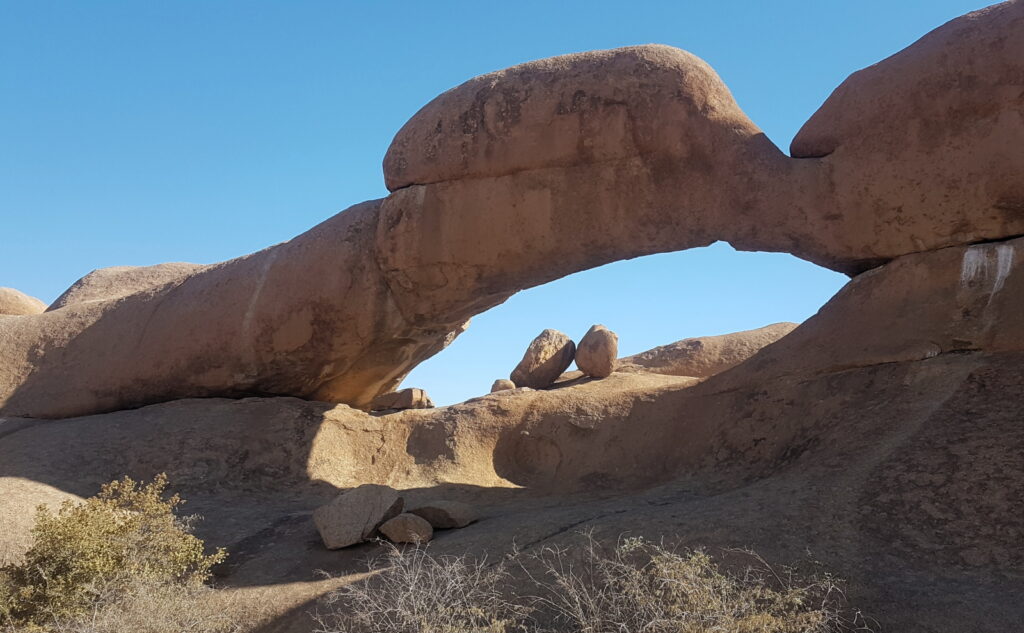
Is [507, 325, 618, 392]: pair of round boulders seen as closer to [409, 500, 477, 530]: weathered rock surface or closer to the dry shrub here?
[409, 500, 477, 530]: weathered rock surface

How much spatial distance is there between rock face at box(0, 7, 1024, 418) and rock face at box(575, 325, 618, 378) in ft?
6.91

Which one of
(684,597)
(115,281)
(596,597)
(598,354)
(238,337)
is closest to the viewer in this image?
(684,597)

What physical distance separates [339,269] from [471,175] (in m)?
1.60

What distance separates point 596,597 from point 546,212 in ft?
13.2

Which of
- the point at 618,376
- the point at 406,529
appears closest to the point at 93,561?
the point at 406,529

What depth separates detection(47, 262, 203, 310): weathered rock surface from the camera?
10.9 m

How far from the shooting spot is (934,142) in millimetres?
6605

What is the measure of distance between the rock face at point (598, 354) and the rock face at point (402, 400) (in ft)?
6.55

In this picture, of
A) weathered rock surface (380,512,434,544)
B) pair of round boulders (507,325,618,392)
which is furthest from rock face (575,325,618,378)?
weathered rock surface (380,512,434,544)

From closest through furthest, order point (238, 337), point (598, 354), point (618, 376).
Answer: point (238, 337), point (618, 376), point (598, 354)

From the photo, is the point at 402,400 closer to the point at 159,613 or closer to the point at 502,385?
the point at 502,385

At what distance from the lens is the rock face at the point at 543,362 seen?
37.8ft

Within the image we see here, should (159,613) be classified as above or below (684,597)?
below

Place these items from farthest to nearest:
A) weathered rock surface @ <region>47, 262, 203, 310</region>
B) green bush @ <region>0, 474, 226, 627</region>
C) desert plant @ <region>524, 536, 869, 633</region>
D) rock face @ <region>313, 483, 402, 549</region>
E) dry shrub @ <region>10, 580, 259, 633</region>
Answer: weathered rock surface @ <region>47, 262, 203, 310</region>
rock face @ <region>313, 483, 402, 549</region>
green bush @ <region>0, 474, 226, 627</region>
dry shrub @ <region>10, 580, 259, 633</region>
desert plant @ <region>524, 536, 869, 633</region>
